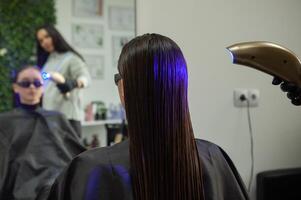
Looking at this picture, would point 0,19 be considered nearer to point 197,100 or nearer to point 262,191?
point 197,100

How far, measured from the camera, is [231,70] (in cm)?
202

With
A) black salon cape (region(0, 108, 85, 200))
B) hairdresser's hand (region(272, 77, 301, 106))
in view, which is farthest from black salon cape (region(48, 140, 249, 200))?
black salon cape (region(0, 108, 85, 200))

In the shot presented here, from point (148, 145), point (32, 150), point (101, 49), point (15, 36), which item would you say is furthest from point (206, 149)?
point (15, 36)

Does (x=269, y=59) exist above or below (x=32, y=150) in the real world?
above

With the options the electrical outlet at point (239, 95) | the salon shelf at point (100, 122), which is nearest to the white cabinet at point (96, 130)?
the salon shelf at point (100, 122)

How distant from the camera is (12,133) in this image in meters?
1.60

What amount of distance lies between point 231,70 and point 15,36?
3.98 ft

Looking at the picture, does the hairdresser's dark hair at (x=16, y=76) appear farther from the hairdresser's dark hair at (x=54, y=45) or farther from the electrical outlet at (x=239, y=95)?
the electrical outlet at (x=239, y=95)

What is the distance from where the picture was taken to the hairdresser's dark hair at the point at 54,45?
1.80m

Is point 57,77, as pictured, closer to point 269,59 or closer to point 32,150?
point 32,150

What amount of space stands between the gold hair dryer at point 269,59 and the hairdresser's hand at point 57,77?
117cm

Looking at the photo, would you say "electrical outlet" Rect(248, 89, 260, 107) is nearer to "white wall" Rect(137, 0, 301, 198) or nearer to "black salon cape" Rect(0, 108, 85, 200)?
A: "white wall" Rect(137, 0, 301, 198)

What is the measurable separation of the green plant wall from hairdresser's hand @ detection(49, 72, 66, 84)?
12 cm

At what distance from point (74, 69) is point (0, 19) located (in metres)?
0.45
